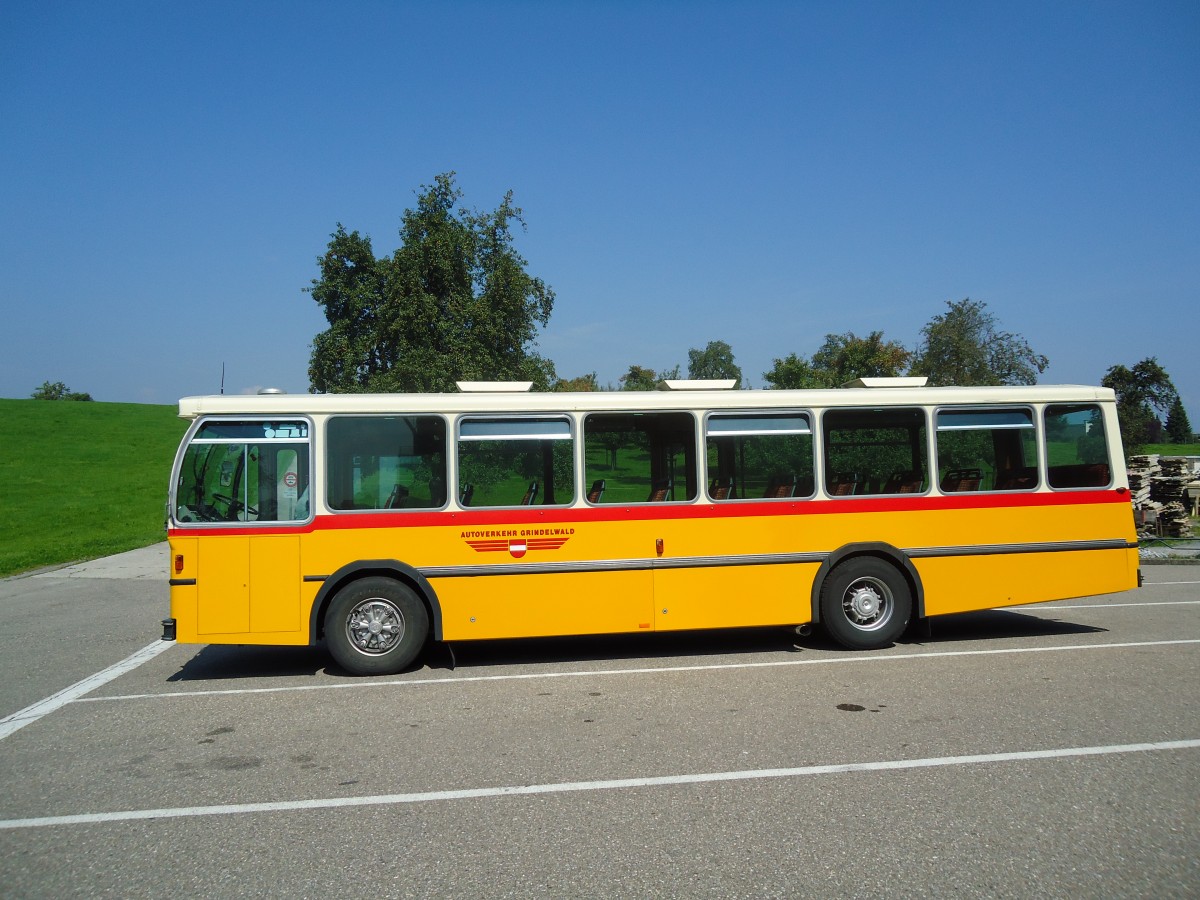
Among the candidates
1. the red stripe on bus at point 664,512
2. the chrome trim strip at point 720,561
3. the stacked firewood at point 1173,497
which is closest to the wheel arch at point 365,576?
the chrome trim strip at point 720,561

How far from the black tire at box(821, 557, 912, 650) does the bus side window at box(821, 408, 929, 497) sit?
79cm

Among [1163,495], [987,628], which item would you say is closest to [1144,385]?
[1163,495]

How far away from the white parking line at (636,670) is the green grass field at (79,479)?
12.8 metres

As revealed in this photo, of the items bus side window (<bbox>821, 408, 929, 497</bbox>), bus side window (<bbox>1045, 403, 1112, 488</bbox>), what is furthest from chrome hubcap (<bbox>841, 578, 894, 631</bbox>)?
bus side window (<bbox>1045, 403, 1112, 488</bbox>)

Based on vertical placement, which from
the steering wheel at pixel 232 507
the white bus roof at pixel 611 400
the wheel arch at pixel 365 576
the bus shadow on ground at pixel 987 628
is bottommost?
the bus shadow on ground at pixel 987 628

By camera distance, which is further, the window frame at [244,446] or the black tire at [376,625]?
the black tire at [376,625]

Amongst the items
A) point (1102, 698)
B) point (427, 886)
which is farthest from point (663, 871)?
point (1102, 698)

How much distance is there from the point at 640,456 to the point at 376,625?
9.91 ft

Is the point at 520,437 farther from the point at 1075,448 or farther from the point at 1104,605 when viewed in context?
the point at 1104,605

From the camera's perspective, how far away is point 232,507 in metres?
7.93

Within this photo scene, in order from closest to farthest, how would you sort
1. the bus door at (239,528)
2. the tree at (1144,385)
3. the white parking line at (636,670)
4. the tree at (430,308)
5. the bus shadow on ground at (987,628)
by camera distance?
the white parking line at (636,670) < the bus door at (239,528) < the bus shadow on ground at (987,628) < the tree at (430,308) < the tree at (1144,385)

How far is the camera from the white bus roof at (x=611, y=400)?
8172 mm

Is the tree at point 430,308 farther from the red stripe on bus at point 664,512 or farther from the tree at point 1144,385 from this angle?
the tree at point 1144,385

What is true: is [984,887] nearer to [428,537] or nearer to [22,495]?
[428,537]
